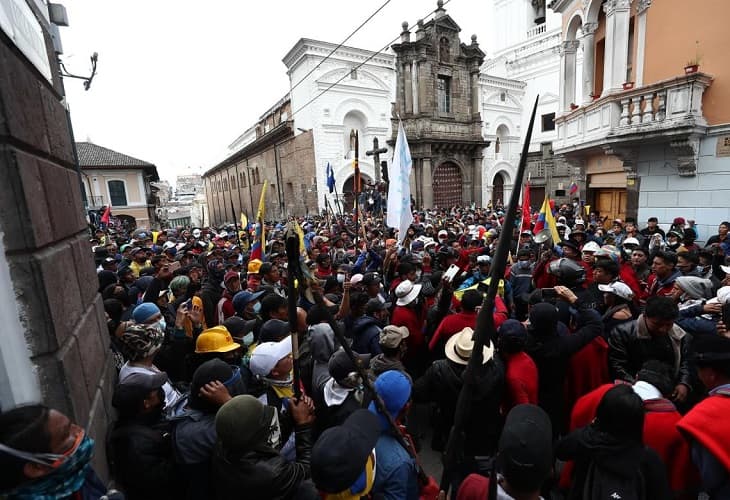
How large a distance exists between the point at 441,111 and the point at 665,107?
1932 centimetres

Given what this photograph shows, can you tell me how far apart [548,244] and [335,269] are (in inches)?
146

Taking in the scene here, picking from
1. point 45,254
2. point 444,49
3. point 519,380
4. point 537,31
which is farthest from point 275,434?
point 537,31

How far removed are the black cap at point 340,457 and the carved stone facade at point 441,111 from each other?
23.9 m

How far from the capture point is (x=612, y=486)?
1775 millimetres

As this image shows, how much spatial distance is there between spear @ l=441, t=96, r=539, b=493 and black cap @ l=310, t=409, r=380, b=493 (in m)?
0.36

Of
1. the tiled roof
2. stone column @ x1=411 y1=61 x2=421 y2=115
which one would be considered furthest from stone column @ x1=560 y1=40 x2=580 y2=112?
the tiled roof

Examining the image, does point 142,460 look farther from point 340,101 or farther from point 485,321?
point 340,101

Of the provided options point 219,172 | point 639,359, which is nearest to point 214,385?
point 639,359

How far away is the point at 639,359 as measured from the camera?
2818 millimetres

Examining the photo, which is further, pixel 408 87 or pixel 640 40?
pixel 408 87

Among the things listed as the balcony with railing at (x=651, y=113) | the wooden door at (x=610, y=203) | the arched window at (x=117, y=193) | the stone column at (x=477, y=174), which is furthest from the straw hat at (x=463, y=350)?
the arched window at (x=117, y=193)

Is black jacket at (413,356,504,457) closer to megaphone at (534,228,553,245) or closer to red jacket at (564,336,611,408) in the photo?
red jacket at (564,336,611,408)

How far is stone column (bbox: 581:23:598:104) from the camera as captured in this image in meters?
10.6

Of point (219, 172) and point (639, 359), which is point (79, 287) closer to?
point (639, 359)
